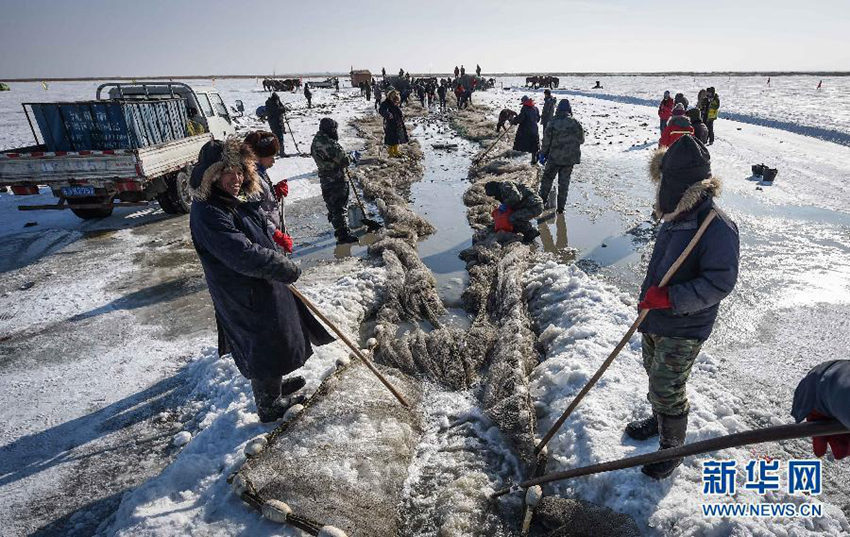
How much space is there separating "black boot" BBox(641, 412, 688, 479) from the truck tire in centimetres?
950

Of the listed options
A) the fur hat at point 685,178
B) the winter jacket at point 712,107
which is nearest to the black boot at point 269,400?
the fur hat at point 685,178

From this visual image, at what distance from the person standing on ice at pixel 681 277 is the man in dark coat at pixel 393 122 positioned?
11.4 metres

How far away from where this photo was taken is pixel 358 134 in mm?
19234

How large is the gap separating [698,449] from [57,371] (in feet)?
18.6

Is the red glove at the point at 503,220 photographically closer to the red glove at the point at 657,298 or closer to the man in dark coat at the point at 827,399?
the red glove at the point at 657,298

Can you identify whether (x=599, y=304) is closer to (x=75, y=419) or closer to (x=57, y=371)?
(x=75, y=419)

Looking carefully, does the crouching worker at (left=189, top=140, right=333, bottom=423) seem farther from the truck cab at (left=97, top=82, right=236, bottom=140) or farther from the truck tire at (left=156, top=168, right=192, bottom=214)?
the truck cab at (left=97, top=82, right=236, bottom=140)

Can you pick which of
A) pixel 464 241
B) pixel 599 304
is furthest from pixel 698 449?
pixel 464 241

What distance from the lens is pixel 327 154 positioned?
739 centimetres

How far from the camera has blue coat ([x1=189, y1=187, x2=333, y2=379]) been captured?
2830 mm

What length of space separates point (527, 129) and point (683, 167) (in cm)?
1004

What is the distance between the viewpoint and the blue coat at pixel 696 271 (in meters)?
2.44

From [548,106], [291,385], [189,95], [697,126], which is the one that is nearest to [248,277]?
[291,385]

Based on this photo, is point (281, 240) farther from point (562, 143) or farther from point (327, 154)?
point (562, 143)
